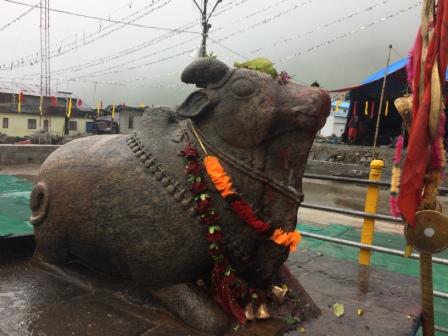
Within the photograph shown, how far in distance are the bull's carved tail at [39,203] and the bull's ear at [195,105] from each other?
3.21ft

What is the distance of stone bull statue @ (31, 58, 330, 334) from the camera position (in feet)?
7.22

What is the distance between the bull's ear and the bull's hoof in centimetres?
95

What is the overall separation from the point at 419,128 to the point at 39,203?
2.19 meters

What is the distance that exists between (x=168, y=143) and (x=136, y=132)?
257mm

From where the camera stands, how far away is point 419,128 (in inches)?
68.8

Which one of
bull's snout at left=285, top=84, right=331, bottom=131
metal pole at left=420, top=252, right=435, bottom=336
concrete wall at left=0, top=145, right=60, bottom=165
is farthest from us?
concrete wall at left=0, top=145, right=60, bottom=165

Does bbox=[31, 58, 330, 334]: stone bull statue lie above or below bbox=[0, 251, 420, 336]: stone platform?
above

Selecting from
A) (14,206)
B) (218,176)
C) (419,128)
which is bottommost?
(14,206)

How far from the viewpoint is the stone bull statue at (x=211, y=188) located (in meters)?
2.20

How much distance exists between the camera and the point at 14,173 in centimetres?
1168

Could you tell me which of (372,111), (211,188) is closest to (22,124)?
(372,111)

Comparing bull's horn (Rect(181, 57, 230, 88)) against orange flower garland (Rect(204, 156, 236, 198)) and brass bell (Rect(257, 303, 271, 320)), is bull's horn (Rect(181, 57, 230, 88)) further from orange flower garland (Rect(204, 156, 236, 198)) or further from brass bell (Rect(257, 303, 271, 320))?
brass bell (Rect(257, 303, 271, 320))

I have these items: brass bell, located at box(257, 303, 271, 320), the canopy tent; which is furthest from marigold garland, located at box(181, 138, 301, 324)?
the canopy tent

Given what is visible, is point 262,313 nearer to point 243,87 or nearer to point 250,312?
point 250,312
